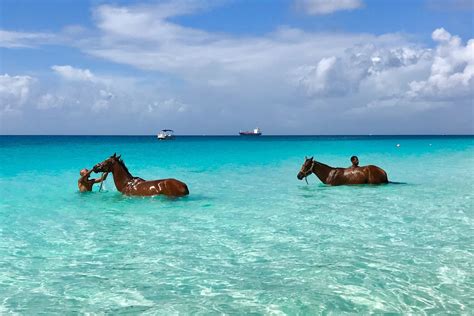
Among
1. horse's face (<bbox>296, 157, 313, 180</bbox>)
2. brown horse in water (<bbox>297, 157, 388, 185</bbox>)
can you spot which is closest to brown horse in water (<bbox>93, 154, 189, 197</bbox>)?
horse's face (<bbox>296, 157, 313, 180</bbox>)

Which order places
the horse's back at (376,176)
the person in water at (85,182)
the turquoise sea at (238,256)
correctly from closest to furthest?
the turquoise sea at (238,256) < the person in water at (85,182) < the horse's back at (376,176)

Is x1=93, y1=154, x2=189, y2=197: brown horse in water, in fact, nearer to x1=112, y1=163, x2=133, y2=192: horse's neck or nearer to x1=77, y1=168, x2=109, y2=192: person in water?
x1=112, y1=163, x2=133, y2=192: horse's neck

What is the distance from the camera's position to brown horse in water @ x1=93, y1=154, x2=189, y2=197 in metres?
15.2

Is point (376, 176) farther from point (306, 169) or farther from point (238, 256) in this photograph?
point (238, 256)

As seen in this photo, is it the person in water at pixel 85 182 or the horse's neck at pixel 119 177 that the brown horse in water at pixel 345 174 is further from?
the person in water at pixel 85 182

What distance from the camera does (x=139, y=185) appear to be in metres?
15.6

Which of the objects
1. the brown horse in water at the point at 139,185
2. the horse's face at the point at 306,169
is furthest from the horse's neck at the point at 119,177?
the horse's face at the point at 306,169

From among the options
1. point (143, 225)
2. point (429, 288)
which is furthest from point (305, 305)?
point (143, 225)

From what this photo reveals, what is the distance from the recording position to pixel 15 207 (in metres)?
14.6

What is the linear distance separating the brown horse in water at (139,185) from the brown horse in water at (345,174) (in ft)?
18.8

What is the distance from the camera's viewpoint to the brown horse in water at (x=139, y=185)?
15.2 meters

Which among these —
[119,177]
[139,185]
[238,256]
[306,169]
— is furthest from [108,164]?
[238,256]

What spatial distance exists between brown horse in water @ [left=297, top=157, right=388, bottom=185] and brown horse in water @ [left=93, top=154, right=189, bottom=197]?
5.74 metres

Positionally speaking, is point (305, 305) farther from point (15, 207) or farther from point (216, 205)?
point (15, 207)
